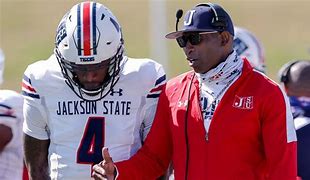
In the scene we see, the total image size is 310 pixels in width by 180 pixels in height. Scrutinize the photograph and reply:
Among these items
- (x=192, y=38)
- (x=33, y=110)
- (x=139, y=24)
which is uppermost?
(x=192, y=38)

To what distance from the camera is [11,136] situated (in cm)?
652

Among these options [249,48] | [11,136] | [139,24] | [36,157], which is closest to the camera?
[36,157]

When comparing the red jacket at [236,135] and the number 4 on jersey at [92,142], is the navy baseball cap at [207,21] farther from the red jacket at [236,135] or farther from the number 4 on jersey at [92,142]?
the number 4 on jersey at [92,142]

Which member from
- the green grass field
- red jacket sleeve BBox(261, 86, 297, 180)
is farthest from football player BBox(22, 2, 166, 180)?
the green grass field

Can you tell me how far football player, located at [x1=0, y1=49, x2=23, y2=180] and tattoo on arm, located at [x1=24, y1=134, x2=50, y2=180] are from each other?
20.8 inches

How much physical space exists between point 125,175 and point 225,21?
3.04ft

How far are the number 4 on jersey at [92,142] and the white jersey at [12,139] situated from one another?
80 cm

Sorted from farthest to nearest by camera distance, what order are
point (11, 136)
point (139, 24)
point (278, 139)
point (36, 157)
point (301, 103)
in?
1. point (139, 24)
2. point (301, 103)
3. point (11, 136)
4. point (36, 157)
5. point (278, 139)

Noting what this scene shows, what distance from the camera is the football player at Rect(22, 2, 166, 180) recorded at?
576 centimetres

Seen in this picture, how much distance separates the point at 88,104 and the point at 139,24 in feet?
61.0

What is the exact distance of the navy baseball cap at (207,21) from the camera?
557 cm

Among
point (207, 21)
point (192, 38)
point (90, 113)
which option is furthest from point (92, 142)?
point (207, 21)

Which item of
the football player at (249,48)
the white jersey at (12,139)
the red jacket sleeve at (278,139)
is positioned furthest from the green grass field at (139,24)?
the red jacket sleeve at (278,139)

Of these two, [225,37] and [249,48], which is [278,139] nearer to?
[225,37]
